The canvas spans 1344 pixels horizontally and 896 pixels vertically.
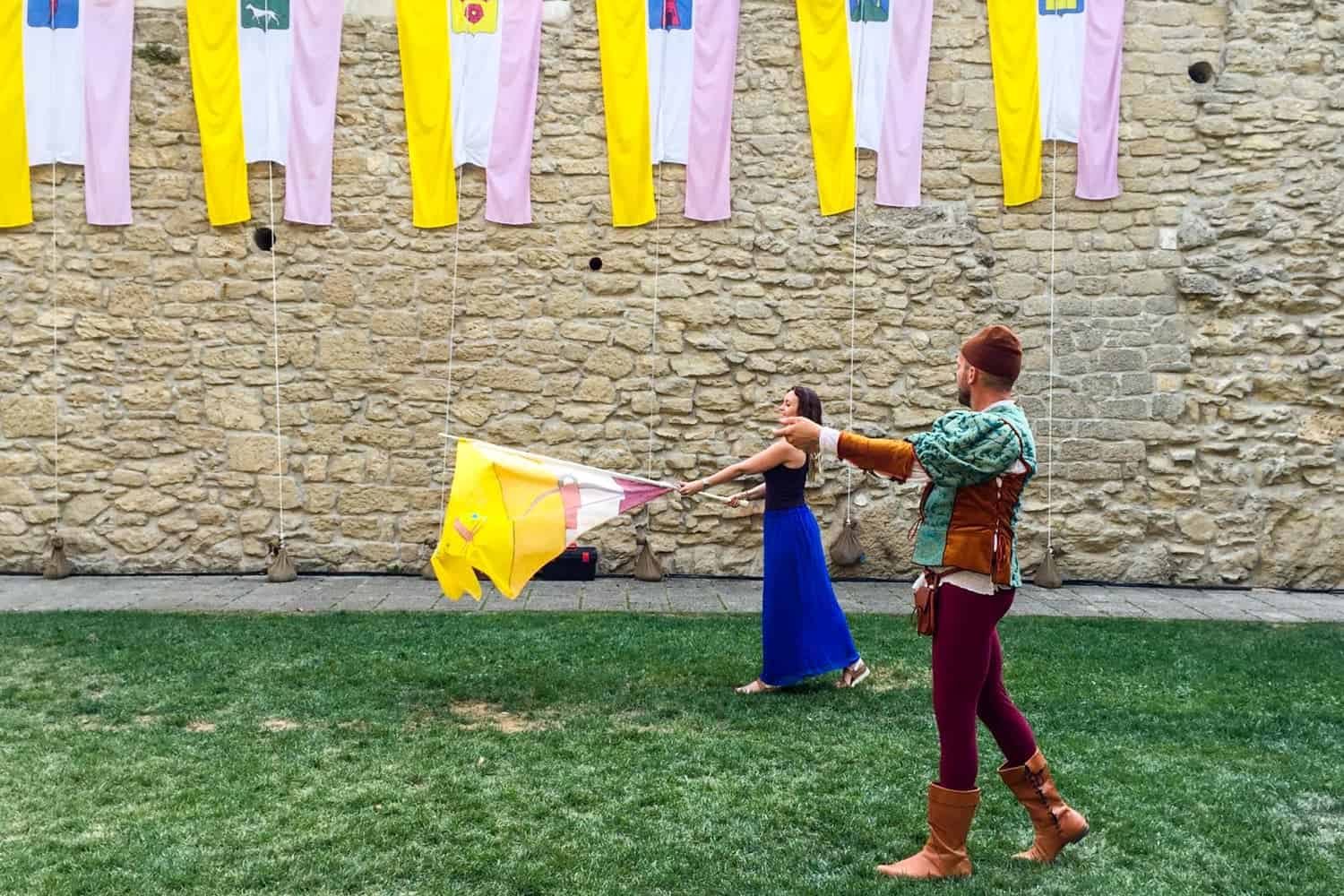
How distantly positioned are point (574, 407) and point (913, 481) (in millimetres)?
2843

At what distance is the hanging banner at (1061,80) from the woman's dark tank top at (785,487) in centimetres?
460

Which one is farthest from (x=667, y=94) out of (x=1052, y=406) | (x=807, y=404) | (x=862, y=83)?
(x=807, y=404)

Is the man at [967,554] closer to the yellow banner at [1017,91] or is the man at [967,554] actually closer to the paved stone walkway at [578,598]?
the paved stone walkway at [578,598]

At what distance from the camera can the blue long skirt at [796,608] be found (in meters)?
5.34

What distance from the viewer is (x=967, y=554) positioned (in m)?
3.20

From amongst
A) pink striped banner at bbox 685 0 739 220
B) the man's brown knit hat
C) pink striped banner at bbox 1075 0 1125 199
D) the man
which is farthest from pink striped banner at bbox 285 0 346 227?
the man's brown knit hat

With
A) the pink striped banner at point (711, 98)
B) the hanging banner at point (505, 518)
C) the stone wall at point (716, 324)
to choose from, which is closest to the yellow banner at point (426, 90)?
the stone wall at point (716, 324)

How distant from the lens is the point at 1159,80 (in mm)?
8750

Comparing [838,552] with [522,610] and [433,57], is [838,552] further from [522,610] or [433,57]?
[433,57]

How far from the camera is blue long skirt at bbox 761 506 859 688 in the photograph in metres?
5.34

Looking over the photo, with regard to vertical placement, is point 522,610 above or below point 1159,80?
below

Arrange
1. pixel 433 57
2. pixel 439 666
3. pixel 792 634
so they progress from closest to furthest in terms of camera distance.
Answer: pixel 792 634
pixel 439 666
pixel 433 57

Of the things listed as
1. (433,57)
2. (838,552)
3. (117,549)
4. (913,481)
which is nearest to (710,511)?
(838,552)

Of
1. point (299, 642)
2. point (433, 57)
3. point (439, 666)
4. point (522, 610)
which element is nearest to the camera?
point (439, 666)
